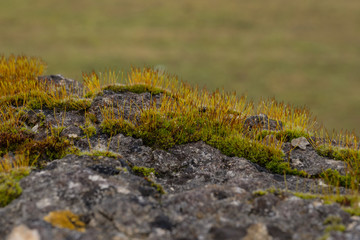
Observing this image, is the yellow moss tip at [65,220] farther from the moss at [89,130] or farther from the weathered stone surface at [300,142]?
the weathered stone surface at [300,142]

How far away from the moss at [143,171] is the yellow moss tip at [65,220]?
4.83ft

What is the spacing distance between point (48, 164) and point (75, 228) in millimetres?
1572

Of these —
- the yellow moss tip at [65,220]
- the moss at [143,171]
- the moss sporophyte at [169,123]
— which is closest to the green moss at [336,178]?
the moss sporophyte at [169,123]

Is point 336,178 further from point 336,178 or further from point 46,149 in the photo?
point 46,149

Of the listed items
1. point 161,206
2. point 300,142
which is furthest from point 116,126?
point 300,142

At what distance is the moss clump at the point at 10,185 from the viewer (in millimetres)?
4176

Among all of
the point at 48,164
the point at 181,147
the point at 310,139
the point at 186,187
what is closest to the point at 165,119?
the point at 181,147

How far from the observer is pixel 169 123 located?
253 inches

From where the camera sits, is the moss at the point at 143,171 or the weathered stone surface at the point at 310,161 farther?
the weathered stone surface at the point at 310,161

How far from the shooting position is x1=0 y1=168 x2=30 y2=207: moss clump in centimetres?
418

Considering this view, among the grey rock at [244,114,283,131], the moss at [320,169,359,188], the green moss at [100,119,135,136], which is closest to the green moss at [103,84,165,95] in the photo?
the green moss at [100,119,135,136]

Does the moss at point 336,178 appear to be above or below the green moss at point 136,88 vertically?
below

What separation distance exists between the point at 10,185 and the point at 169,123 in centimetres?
286

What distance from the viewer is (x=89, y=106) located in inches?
287
